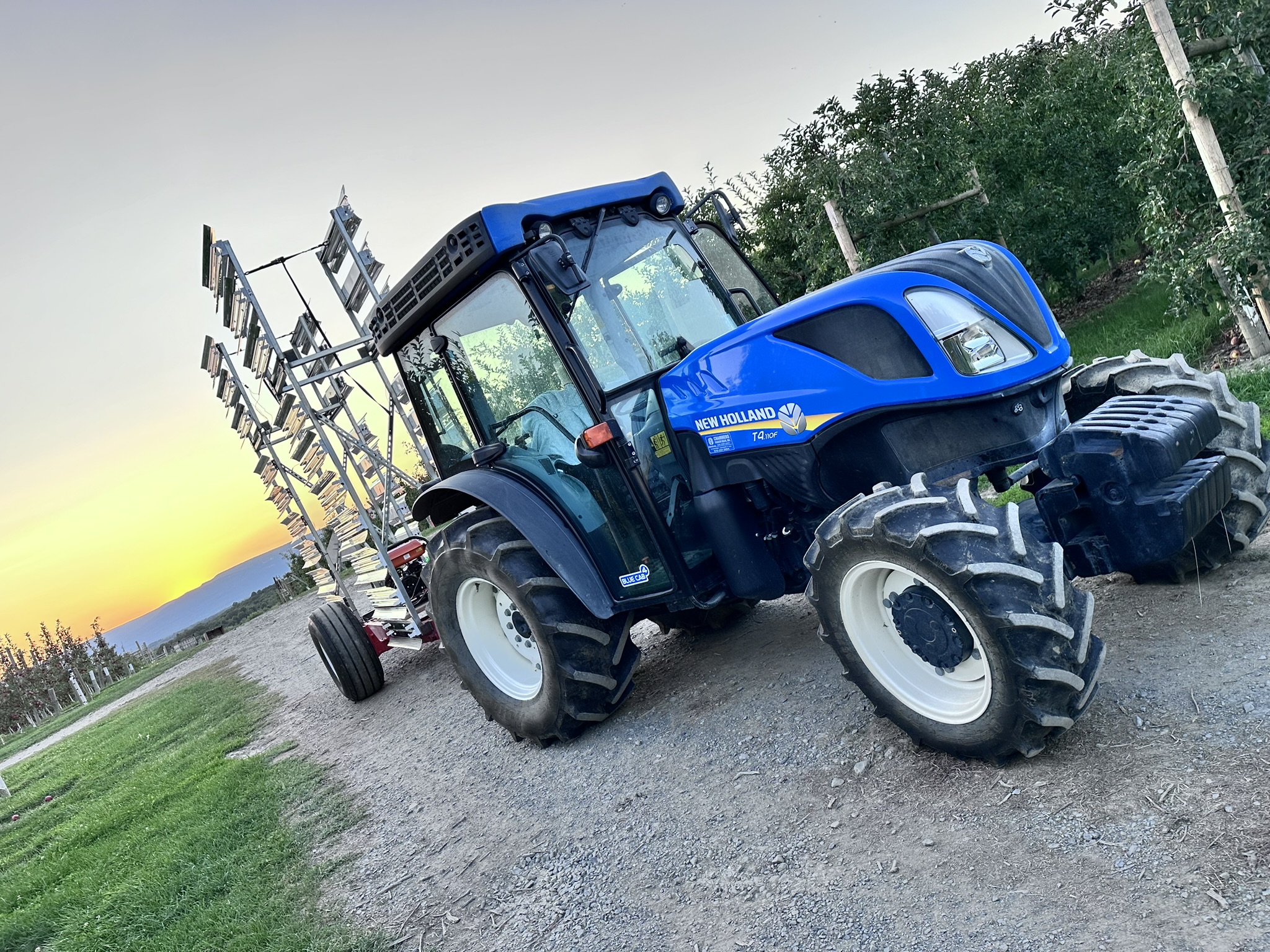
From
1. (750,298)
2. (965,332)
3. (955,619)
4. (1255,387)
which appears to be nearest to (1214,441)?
(965,332)

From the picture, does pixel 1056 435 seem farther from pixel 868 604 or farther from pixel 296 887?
pixel 296 887

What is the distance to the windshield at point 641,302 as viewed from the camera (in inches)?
166

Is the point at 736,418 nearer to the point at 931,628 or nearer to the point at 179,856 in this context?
the point at 931,628

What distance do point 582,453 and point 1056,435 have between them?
2.05m

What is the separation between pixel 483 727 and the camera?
5637 millimetres

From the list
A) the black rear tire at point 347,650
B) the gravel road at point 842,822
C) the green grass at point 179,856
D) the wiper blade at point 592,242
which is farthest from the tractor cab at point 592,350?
the black rear tire at point 347,650

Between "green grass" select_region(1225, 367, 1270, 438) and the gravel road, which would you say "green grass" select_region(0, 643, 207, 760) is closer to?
the gravel road

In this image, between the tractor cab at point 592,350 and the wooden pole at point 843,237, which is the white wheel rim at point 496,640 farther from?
the wooden pole at point 843,237

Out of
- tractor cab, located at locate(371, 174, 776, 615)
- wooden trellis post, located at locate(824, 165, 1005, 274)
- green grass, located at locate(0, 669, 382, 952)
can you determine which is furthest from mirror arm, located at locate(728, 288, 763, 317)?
wooden trellis post, located at locate(824, 165, 1005, 274)

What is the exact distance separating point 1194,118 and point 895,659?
19.2 ft

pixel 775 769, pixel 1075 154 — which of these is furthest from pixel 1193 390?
pixel 1075 154

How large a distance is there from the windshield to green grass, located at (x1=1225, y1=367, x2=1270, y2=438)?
3.90m

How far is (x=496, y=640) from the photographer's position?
17.3ft

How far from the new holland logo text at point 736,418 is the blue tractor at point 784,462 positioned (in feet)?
0.04
